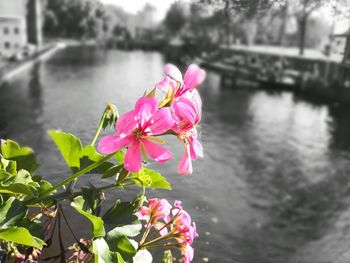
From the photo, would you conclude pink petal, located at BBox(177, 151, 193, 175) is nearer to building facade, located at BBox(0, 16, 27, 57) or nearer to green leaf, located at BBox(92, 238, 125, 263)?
green leaf, located at BBox(92, 238, 125, 263)

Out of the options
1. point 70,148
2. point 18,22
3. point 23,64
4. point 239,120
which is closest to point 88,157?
point 70,148

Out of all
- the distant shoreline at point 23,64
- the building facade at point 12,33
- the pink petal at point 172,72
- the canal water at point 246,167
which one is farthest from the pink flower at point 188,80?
the building facade at point 12,33

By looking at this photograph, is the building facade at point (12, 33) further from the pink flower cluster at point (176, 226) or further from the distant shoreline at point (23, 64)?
the pink flower cluster at point (176, 226)

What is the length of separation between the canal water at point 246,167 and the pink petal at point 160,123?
0.86 ft

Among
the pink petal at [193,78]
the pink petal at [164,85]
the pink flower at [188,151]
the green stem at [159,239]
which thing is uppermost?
the pink petal at [193,78]

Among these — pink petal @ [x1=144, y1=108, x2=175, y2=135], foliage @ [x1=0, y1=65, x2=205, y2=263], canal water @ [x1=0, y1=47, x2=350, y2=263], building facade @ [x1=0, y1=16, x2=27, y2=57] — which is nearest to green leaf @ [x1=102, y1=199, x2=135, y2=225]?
foliage @ [x1=0, y1=65, x2=205, y2=263]

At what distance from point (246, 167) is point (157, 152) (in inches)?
147

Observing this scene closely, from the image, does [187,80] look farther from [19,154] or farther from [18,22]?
[18,22]

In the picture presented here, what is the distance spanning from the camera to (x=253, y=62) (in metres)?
12.6

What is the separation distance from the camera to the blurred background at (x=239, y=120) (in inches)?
38.1

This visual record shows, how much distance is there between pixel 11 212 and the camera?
13.0 inches

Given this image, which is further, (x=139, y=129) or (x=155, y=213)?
(x=155, y=213)

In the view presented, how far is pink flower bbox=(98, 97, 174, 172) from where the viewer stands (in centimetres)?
30

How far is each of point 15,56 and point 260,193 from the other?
8543 millimetres
